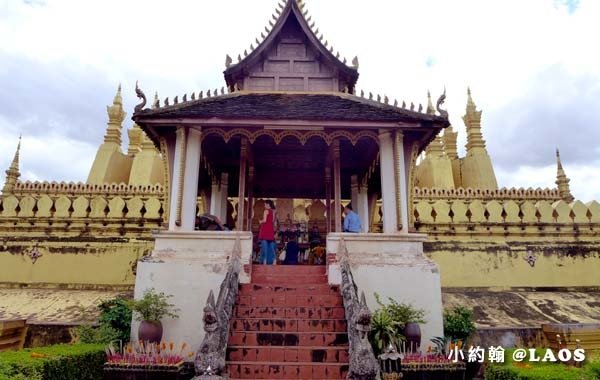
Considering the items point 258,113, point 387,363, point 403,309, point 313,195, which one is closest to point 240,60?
point 258,113

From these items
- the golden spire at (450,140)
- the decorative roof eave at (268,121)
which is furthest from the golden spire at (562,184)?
the decorative roof eave at (268,121)

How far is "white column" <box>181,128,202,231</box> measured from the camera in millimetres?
9922

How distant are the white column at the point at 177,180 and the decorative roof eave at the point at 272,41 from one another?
11.3ft

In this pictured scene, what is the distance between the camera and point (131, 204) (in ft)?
46.4

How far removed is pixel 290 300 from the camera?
820 centimetres

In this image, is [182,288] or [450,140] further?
[450,140]

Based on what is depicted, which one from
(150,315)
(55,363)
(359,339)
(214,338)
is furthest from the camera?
(150,315)

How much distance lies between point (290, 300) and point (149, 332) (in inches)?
104

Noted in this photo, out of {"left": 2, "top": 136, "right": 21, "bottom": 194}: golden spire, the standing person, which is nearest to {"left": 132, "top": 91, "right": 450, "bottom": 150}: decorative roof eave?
the standing person

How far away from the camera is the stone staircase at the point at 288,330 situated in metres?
6.79

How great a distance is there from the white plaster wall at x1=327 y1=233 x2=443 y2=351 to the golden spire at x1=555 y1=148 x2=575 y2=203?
474 inches

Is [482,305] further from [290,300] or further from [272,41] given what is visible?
[272,41]

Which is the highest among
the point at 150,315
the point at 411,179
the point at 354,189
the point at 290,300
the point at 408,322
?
the point at 354,189

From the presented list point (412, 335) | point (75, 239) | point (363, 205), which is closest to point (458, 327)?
point (412, 335)
